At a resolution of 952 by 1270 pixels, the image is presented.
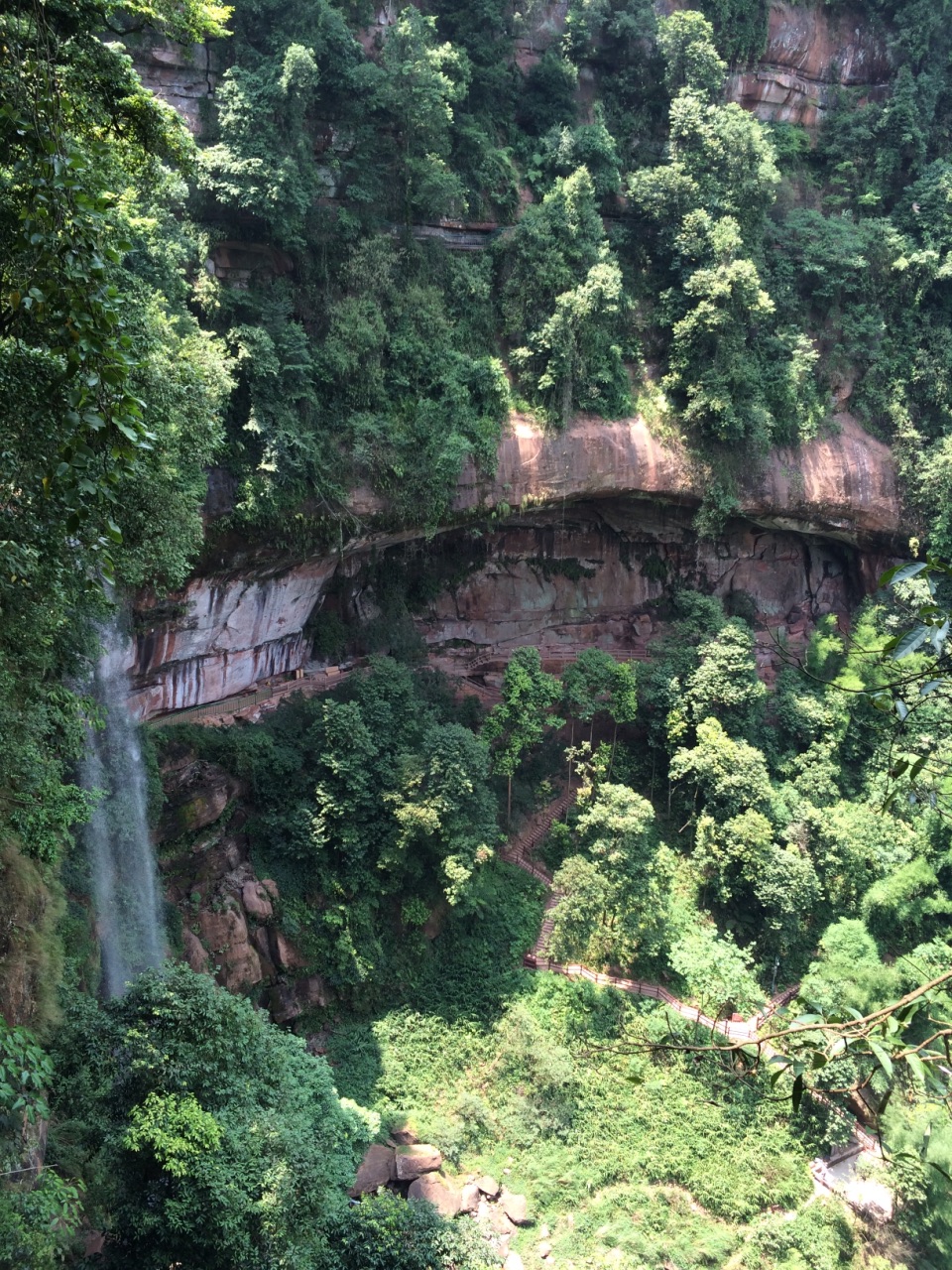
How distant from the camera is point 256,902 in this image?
1641 centimetres

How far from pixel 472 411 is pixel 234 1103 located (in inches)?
530

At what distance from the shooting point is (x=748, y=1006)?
16.7 metres

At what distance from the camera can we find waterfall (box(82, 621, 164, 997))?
13945 millimetres

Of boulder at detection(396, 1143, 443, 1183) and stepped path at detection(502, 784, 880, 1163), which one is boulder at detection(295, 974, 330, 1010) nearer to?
boulder at detection(396, 1143, 443, 1183)

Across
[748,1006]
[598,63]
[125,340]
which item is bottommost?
[748,1006]

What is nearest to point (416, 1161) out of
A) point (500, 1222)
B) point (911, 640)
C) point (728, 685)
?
point (500, 1222)

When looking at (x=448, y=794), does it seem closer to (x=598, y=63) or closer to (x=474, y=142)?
(x=474, y=142)

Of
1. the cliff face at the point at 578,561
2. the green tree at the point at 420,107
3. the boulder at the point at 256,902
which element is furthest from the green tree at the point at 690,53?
the boulder at the point at 256,902

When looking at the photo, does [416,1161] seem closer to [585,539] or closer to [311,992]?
[311,992]

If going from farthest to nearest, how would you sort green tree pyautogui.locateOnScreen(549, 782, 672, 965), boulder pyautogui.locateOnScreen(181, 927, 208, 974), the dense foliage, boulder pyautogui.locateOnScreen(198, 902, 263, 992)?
1. green tree pyautogui.locateOnScreen(549, 782, 672, 965)
2. boulder pyautogui.locateOnScreen(198, 902, 263, 992)
3. boulder pyautogui.locateOnScreen(181, 927, 208, 974)
4. the dense foliage

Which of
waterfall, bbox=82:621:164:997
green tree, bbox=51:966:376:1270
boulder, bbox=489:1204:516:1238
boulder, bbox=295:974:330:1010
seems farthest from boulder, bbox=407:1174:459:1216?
waterfall, bbox=82:621:164:997

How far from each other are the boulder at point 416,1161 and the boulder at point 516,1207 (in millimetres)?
1234

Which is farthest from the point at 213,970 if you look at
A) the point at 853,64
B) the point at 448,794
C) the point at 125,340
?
the point at 853,64

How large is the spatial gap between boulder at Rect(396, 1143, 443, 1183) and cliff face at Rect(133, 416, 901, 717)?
9.20 metres
